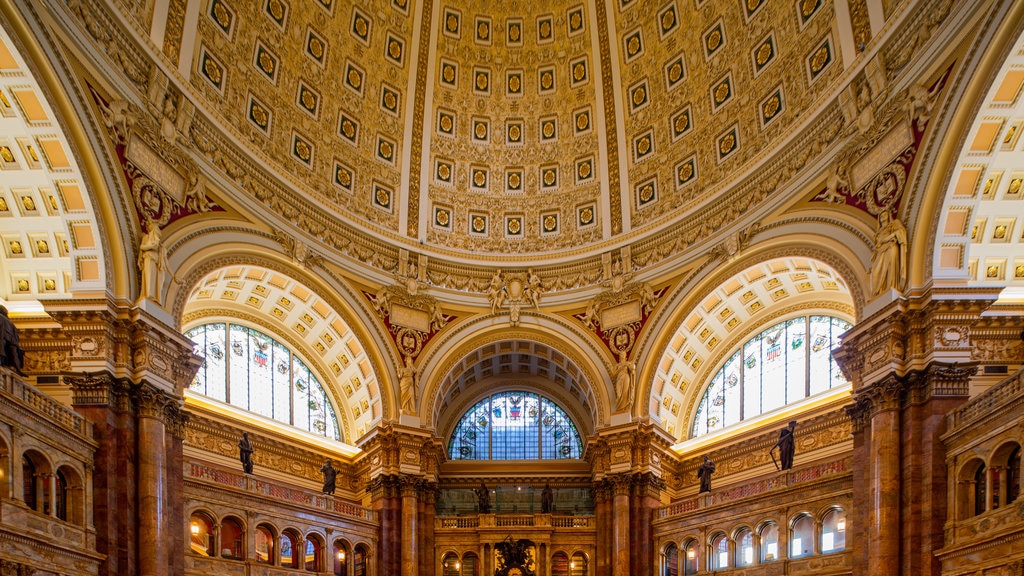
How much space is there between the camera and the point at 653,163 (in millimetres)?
38469

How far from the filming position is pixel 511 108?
41125 millimetres

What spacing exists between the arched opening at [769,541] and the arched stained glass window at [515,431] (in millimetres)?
13078

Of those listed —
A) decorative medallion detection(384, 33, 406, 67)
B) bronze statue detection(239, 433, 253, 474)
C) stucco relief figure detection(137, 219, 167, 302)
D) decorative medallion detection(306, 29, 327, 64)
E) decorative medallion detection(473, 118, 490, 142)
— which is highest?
decorative medallion detection(384, 33, 406, 67)

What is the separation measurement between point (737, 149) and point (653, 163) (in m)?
5.04

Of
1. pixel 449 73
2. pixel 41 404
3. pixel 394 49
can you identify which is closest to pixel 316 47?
pixel 394 49

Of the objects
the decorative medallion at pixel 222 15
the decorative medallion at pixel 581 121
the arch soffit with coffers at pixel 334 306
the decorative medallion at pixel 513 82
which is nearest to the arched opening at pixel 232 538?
the arch soffit with coffers at pixel 334 306

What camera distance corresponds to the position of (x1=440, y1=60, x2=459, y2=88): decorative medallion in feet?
132

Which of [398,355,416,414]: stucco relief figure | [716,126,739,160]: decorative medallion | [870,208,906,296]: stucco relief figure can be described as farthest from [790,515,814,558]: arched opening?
[398,355,416,414]: stucco relief figure

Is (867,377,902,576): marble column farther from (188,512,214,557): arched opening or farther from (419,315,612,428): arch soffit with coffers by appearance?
(188,512,214,557): arched opening

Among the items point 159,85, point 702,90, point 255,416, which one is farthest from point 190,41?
point 702,90

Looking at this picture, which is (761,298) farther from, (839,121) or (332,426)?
(332,426)

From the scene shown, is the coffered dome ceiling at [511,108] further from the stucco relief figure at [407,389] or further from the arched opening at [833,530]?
the arched opening at [833,530]

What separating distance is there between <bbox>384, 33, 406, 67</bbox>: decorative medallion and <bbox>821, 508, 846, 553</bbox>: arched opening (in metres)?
27.3

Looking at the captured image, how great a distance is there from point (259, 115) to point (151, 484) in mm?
16040
